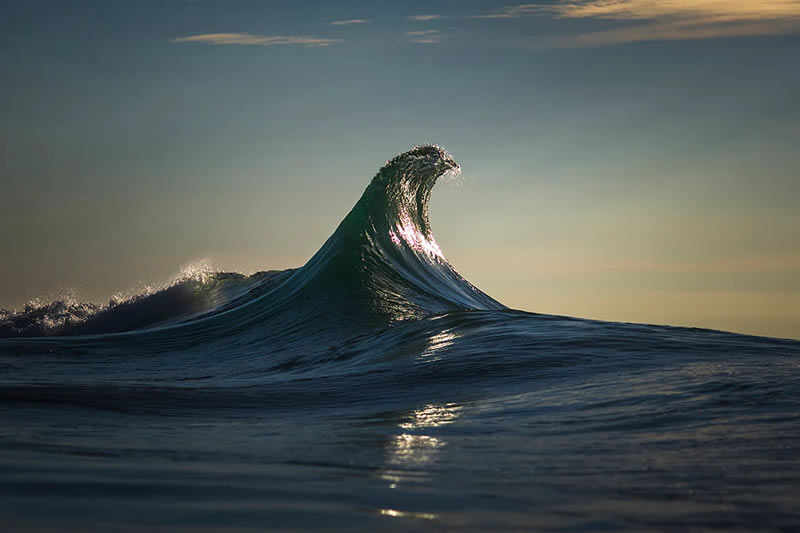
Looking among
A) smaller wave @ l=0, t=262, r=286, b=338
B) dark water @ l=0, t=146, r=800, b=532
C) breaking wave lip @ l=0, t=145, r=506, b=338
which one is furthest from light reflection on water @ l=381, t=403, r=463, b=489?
smaller wave @ l=0, t=262, r=286, b=338

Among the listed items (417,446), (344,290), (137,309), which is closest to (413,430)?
(417,446)

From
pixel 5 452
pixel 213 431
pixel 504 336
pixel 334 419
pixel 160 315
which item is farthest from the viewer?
pixel 160 315

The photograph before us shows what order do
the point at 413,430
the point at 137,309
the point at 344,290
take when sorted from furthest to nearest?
the point at 137,309, the point at 344,290, the point at 413,430

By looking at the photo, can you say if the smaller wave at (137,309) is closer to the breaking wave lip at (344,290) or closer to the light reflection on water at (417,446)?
the breaking wave lip at (344,290)

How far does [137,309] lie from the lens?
22.9 metres

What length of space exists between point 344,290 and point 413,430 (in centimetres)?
997

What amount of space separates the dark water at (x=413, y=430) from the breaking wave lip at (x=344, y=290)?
1.32m

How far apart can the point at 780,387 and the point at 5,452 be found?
16.9 ft

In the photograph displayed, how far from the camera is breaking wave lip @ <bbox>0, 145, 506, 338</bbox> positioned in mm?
14578

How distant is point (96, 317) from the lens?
22.8 meters

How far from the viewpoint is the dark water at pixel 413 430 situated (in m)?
2.83

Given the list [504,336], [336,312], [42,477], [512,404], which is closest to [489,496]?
[42,477]

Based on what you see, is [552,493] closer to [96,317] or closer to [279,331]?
[279,331]

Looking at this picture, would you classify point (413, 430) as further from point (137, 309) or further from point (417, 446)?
point (137, 309)
